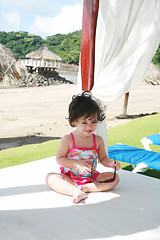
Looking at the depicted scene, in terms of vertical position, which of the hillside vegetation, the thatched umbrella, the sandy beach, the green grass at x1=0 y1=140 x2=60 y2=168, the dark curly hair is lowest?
the sandy beach

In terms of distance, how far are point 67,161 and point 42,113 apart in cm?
758

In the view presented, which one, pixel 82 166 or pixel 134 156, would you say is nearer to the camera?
pixel 82 166

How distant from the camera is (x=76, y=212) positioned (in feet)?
4.61

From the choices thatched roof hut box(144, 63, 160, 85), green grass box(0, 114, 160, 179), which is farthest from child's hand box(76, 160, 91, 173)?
thatched roof hut box(144, 63, 160, 85)

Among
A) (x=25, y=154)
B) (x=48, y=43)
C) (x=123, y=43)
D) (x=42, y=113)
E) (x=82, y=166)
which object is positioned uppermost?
(x=48, y=43)

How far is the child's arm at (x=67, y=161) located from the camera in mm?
1557

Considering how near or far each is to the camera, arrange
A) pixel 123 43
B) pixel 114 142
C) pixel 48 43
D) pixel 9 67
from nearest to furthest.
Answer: pixel 123 43 → pixel 114 142 → pixel 9 67 → pixel 48 43

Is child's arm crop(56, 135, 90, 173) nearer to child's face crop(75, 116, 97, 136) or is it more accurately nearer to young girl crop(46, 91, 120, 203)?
young girl crop(46, 91, 120, 203)

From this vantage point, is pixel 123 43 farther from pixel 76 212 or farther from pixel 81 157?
pixel 76 212

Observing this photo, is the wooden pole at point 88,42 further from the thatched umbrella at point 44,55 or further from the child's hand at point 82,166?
the thatched umbrella at point 44,55

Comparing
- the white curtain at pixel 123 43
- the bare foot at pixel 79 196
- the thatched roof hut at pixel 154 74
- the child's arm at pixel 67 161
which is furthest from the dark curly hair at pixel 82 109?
the thatched roof hut at pixel 154 74

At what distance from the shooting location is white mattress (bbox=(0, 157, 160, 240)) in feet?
4.01

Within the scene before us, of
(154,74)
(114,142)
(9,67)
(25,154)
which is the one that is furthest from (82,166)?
(154,74)

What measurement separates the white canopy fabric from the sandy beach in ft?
11.8
